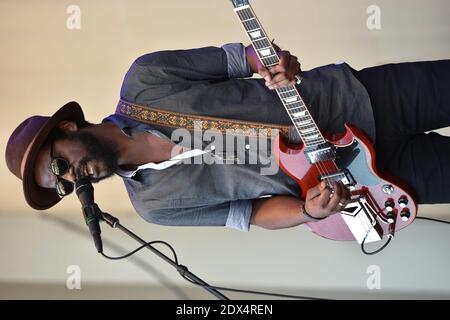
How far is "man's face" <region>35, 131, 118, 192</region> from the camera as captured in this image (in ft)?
3.54

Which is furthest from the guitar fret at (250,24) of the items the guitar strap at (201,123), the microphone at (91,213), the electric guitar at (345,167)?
the microphone at (91,213)

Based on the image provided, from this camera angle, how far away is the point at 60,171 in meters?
1.07

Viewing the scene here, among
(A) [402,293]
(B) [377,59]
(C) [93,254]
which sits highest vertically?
(B) [377,59]

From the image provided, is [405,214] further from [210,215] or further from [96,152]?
[96,152]

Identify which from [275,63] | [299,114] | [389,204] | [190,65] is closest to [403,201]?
[389,204]

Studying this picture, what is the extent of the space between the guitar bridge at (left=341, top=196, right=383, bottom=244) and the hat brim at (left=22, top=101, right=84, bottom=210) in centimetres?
60

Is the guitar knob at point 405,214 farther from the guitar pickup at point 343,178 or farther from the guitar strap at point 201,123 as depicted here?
the guitar strap at point 201,123

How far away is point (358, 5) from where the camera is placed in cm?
213

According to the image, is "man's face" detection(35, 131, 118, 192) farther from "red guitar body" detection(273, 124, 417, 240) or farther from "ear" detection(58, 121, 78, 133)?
"red guitar body" detection(273, 124, 417, 240)

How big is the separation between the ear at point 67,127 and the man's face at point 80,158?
14 mm
